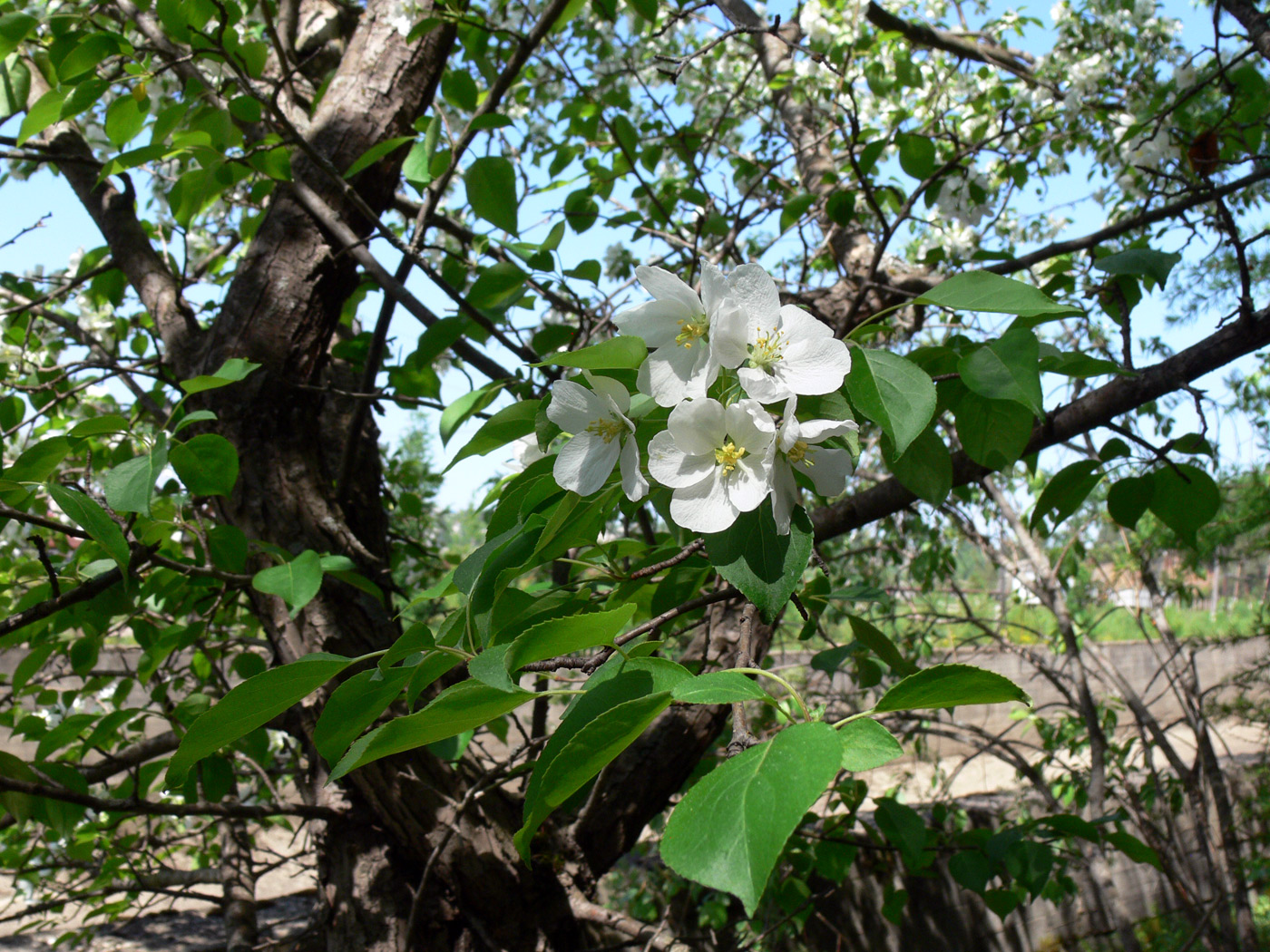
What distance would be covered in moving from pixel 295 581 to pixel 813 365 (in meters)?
0.78

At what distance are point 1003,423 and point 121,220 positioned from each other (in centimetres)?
187

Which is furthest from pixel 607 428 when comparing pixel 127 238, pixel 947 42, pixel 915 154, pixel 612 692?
pixel 947 42

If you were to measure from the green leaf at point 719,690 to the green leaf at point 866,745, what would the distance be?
51 mm

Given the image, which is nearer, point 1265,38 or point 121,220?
point 1265,38

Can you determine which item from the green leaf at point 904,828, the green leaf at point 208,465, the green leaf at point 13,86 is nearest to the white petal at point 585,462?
the green leaf at point 208,465

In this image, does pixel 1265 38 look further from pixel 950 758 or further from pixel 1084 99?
pixel 950 758

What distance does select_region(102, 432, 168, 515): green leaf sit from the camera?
2.99 feet

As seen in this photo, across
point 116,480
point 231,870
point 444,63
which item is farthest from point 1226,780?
point 116,480

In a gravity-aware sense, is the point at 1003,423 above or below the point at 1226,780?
above

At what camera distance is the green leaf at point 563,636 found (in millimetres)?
512

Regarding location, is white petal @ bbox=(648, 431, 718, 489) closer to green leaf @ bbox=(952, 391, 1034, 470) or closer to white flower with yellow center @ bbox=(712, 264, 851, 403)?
white flower with yellow center @ bbox=(712, 264, 851, 403)

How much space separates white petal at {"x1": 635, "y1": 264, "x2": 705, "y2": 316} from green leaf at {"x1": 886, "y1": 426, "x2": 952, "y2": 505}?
0.24 metres

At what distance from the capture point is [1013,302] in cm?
60

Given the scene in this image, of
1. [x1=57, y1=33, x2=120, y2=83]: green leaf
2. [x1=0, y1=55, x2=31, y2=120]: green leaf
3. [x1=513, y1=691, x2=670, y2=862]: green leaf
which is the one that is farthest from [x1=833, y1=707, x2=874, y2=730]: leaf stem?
[x1=0, y1=55, x2=31, y2=120]: green leaf
